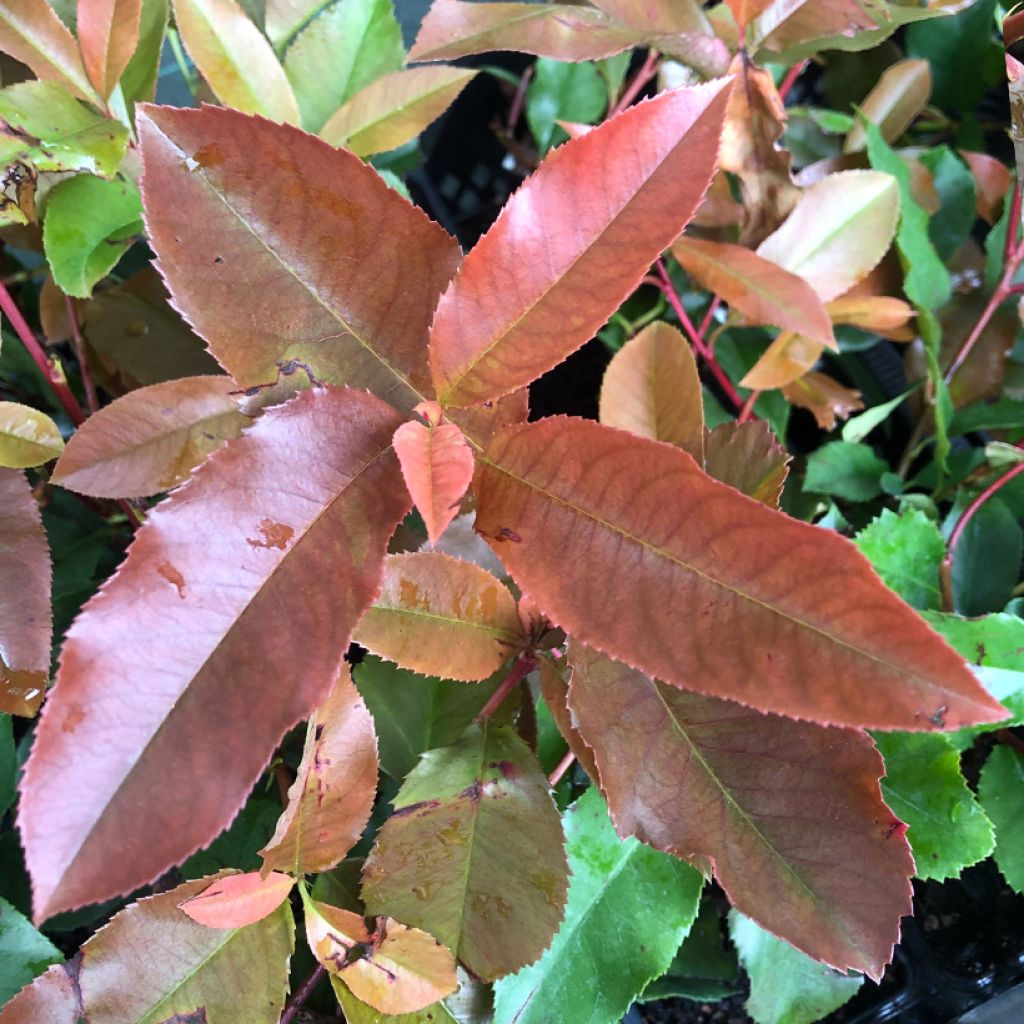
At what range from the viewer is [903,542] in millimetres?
626

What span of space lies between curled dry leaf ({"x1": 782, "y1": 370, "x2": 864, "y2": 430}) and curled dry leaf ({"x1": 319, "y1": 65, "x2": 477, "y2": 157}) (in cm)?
34

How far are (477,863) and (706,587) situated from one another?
222mm

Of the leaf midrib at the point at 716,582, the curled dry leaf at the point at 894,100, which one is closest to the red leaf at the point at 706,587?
the leaf midrib at the point at 716,582

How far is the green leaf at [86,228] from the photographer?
19.8 inches

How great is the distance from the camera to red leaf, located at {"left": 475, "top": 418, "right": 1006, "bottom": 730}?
0.27 metres

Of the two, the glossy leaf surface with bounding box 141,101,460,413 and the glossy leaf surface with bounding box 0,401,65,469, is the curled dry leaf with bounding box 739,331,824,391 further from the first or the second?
the glossy leaf surface with bounding box 0,401,65,469

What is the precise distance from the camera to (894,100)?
2.43 ft

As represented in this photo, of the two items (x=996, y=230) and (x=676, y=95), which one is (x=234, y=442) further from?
(x=996, y=230)

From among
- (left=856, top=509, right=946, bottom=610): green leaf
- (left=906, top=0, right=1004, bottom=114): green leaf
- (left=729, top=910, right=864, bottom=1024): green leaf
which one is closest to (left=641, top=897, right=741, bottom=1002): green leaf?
(left=729, top=910, right=864, bottom=1024): green leaf

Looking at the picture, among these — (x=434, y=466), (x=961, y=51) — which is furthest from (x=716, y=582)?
(x=961, y=51)

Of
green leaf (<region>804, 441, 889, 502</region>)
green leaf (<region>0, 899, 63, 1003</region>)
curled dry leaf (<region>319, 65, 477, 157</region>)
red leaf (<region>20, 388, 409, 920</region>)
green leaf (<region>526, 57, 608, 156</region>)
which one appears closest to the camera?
red leaf (<region>20, 388, 409, 920</region>)

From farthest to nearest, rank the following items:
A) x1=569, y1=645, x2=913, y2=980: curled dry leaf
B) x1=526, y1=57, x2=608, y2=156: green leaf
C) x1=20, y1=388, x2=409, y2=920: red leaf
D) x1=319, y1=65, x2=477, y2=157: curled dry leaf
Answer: x1=526, y1=57, x2=608, y2=156: green leaf → x1=319, y1=65, x2=477, y2=157: curled dry leaf → x1=569, y1=645, x2=913, y2=980: curled dry leaf → x1=20, y1=388, x2=409, y2=920: red leaf

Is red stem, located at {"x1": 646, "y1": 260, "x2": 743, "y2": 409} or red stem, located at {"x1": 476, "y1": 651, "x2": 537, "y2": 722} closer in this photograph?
red stem, located at {"x1": 476, "y1": 651, "x2": 537, "y2": 722}

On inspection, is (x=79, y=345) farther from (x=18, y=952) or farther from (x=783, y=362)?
(x=783, y=362)
